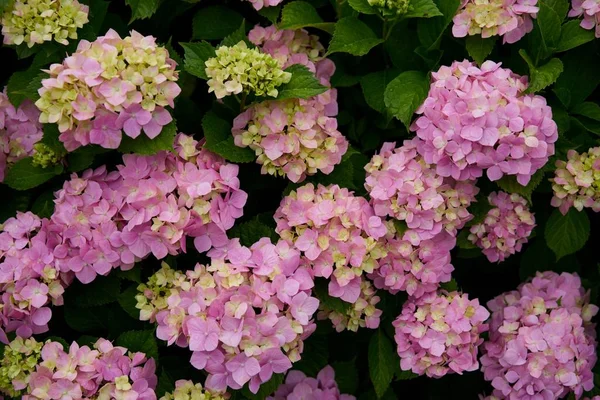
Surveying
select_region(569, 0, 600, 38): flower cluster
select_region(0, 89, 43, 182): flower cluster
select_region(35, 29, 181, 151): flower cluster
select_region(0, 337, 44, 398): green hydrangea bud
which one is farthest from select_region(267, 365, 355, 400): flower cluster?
select_region(569, 0, 600, 38): flower cluster

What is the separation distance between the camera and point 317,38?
9.11ft

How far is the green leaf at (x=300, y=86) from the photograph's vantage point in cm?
244

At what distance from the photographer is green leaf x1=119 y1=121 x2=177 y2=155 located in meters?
2.35

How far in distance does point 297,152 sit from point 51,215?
837 mm

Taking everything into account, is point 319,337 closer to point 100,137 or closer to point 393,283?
point 393,283

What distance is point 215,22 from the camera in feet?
9.25

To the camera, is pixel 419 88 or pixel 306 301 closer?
pixel 306 301

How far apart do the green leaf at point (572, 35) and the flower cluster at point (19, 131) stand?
1.83 meters

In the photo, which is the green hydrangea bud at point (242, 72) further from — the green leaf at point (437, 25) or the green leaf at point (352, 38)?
the green leaf at point (437, 25)

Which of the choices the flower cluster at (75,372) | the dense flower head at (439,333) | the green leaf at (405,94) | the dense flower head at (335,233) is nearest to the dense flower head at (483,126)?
the green leaf at (405,94)

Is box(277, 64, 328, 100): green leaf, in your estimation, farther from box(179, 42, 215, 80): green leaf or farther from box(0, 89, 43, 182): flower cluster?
box(0, 89, 43, 182): flower cluster

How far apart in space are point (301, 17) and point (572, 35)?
94 centimetres

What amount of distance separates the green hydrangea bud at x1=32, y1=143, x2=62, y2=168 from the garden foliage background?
0.14ft

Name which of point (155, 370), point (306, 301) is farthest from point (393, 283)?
point (155, 370)
